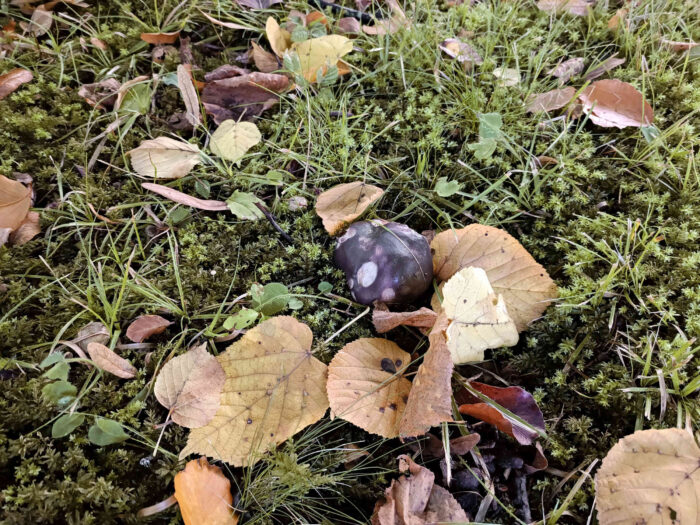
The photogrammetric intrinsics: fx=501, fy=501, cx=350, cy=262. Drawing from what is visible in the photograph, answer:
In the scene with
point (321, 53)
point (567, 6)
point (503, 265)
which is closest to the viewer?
point (503, 265)

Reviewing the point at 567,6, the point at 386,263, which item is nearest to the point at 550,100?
the point at 567,6

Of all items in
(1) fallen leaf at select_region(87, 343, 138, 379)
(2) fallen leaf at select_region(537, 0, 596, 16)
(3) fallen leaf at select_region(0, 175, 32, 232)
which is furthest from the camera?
(2) fallen leaf at select_region(537, 0, 596, 16)

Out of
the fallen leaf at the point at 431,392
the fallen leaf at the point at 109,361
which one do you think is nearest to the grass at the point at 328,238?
the fallen leaf at the point at 109,361

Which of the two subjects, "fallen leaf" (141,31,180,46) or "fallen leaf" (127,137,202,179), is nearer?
"fallen leaf" (127,137,202,179)

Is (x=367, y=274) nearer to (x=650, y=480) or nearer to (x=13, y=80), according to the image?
(x=650, y=480)

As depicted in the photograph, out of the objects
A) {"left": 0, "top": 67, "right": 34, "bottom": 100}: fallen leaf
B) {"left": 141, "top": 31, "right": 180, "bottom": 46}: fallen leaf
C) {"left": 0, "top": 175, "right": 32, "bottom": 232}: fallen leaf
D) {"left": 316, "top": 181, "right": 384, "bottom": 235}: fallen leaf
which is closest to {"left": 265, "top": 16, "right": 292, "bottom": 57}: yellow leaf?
{"left": 141, "top": 31, "right": 180, "bottom": 46}: fallen leaf

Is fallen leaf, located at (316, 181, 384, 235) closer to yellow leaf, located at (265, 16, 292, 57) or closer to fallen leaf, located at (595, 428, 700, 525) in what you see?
yellow leaf, located at (265, 16, 292, 57)
